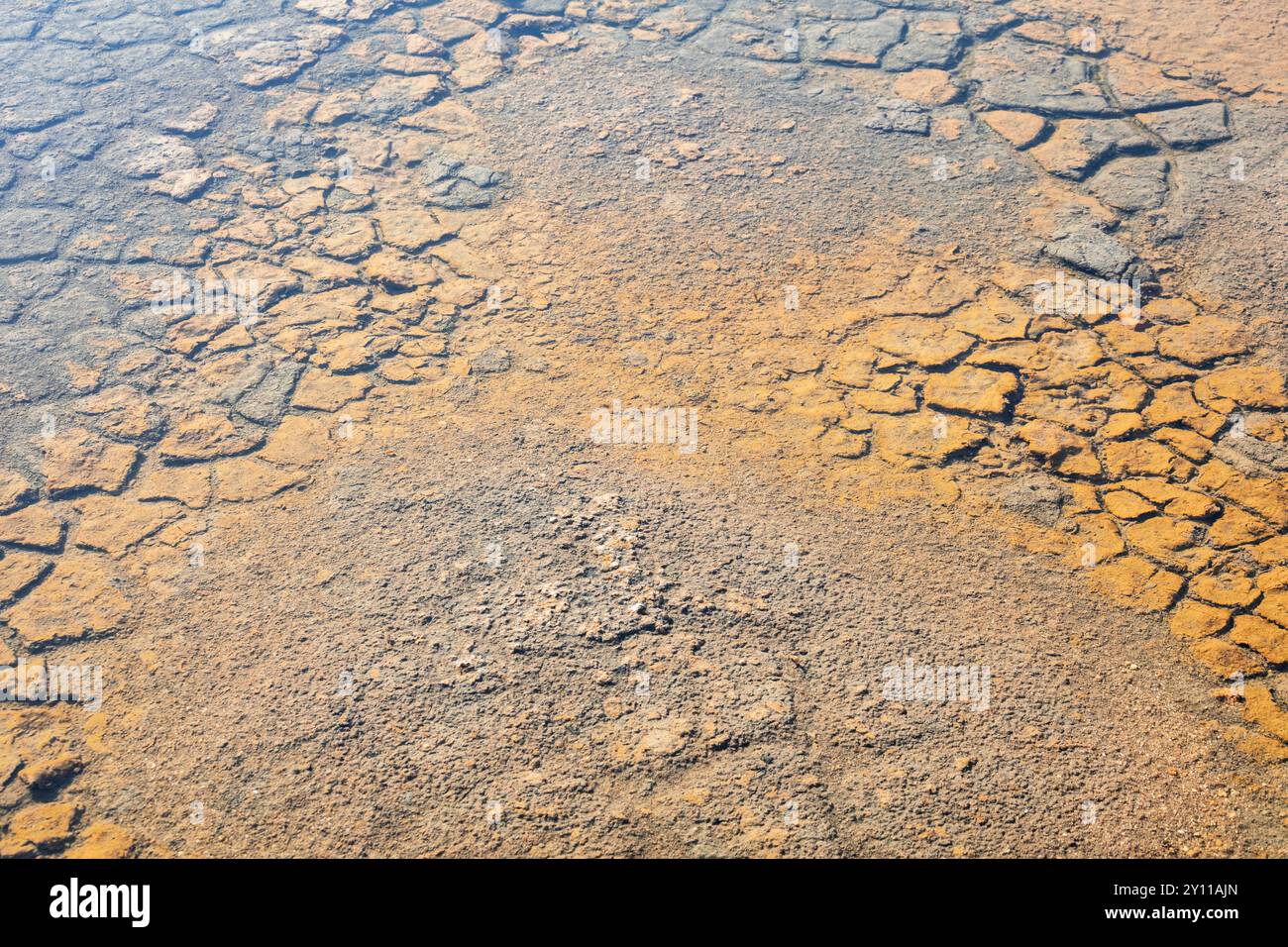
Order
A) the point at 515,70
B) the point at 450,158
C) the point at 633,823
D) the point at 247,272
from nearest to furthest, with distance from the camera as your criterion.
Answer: the point at 633,823 < the point at 247,272 < the point at 450,158 < the point at 515,70

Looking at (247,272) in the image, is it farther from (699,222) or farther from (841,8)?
(841,8)

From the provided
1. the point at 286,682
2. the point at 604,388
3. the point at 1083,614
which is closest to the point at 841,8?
the point at 604,388

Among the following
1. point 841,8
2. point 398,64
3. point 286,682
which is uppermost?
point 841,8

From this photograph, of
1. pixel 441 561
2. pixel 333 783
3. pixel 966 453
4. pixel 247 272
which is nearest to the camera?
pixel 333 783

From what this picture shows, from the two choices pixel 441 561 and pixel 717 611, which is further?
pixel 441 561

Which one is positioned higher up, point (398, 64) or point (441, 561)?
point (398, 64)

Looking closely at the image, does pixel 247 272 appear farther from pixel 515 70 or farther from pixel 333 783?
pixel 333 783
